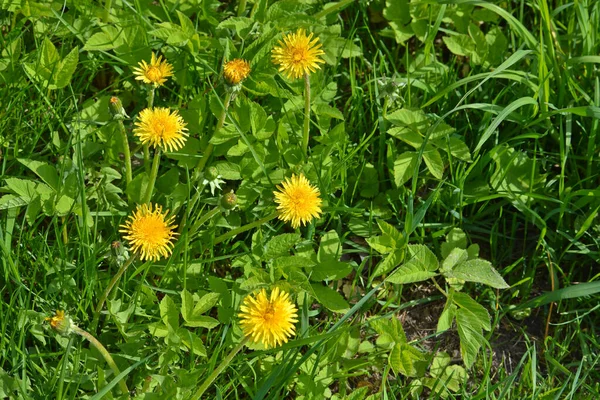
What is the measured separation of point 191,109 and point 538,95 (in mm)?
1137

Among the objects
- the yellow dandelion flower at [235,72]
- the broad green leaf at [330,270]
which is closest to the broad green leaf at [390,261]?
the broad green leaf at [330,270]

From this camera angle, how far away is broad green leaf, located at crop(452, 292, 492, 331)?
2.28m

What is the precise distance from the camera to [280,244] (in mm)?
2281

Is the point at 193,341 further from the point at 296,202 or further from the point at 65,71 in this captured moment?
the point at 65,71

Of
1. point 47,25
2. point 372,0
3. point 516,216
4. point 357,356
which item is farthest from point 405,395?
point 47,25

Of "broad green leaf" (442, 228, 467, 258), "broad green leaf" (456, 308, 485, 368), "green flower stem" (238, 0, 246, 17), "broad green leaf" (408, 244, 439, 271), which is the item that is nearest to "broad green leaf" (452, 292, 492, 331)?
"broad green leaf" (456, 308, 485, 368)

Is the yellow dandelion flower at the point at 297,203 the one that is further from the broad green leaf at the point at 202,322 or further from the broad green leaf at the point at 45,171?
the broad green leaf at the point at 45,171

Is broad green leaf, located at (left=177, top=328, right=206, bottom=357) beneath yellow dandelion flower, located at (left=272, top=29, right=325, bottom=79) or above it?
beneath

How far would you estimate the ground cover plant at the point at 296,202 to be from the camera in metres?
2.19

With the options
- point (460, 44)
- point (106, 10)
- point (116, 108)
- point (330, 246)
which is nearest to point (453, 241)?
point (330, 246)

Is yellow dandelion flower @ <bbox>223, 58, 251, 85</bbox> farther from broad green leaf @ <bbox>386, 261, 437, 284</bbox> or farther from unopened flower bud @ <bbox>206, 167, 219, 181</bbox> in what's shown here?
broad green leaf @ <bbox>386, 261, 437, 284</bbox>

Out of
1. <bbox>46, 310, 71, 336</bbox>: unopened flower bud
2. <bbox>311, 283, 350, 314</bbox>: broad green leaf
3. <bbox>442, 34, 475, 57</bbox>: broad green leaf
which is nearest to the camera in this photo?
<bbox>46, 310, 71, 336</bbox>: unopened flower bud

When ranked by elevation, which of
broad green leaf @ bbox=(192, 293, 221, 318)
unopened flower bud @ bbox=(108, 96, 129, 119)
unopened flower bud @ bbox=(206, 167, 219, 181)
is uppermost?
unopened flower bud @ bbox=(108, 96, 129, 119)

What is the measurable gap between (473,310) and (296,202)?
62cm
